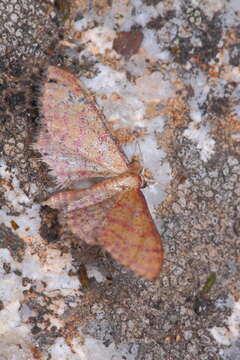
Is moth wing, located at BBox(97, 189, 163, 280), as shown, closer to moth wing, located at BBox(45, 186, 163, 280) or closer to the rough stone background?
moth wing, located at BBox(45, 186, 163, 280)

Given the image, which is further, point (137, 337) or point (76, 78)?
point (137, 337)

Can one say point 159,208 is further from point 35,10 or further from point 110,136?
point 35,10

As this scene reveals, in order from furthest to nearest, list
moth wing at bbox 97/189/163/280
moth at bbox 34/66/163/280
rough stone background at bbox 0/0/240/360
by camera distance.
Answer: rough stone background at bbox 0/0/240/360
moth at bbox 34/66/163/280
moth wing at bbox 97/189/163/280

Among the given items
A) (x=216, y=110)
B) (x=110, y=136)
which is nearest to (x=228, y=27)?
(x=216, y=110)

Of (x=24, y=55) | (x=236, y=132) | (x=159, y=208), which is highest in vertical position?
(x=24, y=55)

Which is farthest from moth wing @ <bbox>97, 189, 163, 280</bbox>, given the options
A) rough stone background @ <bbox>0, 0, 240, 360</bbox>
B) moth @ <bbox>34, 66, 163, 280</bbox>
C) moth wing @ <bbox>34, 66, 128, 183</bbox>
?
rough stone background @ <bbox>0, 0, 240, 360</bbox>

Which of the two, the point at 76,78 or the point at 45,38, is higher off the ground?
the point at 45,38

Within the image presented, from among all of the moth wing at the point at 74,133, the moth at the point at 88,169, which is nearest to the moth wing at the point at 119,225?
the moth at the point at 88,169
